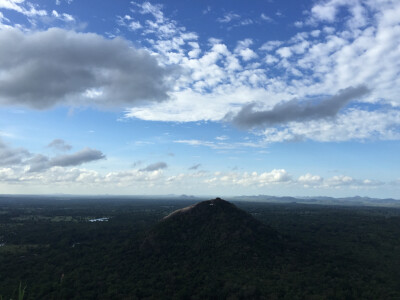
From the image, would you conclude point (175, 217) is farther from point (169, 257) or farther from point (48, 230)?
point (48, 230)

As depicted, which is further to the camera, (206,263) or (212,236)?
(212,236)

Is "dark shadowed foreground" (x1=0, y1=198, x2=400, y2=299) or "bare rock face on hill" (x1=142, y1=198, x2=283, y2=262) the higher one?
"bare rock face on hill" (x1=142, y1=198, x2=283, y2=262)

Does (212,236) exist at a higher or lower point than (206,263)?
higher

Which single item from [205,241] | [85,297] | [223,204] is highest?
[223,204]

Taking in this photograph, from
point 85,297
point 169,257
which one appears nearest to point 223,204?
point 169,257
